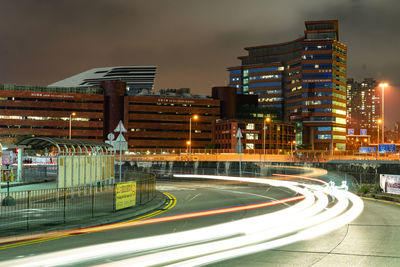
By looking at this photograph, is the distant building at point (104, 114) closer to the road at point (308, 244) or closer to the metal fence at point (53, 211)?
the metal fence at point (53, 211)

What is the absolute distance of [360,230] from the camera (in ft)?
44.0

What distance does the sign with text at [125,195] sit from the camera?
17219mm

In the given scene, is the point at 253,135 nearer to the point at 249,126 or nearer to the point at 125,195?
the point at 249,126

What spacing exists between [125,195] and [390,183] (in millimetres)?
16078

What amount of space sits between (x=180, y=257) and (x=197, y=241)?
1767 millimetres

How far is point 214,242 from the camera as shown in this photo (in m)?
11.0

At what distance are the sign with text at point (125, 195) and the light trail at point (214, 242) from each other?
5384 millimetres

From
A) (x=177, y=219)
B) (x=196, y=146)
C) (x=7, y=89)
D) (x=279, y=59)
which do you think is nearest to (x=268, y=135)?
(x=196, y=146)

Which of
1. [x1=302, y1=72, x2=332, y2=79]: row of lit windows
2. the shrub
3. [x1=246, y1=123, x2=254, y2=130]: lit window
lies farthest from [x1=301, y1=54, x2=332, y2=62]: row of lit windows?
the shrub

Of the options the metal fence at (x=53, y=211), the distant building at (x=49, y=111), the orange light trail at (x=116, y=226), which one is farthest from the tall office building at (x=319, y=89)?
the orange light trail at (x=116, y=226)

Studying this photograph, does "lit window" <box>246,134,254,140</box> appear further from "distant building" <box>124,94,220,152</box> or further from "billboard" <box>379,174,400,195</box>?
"billboard" <box>379,174,400,195</box>

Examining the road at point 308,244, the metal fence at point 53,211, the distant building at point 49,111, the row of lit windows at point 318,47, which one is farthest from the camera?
the row of lit windows at point 318,47

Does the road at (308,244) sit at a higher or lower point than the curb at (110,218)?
higher

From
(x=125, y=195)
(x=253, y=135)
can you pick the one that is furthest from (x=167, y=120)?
(x=125, y=195)
